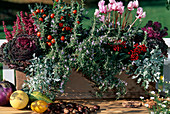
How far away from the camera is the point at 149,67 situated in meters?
2.45

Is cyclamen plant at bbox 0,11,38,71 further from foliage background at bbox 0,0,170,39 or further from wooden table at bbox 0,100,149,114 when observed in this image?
foliage background at bbox 0,0,170,39

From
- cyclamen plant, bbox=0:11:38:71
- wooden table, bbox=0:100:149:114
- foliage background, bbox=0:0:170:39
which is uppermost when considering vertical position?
foliage background, bbox=0:0:170:39

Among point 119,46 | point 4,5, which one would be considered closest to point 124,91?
point 119,46

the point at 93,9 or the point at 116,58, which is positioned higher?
the point at 93,9

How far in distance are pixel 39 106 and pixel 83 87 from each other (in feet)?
1.85

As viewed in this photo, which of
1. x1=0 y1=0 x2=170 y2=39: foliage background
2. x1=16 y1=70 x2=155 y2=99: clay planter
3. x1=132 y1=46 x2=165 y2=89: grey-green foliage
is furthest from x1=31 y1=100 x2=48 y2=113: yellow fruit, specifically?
x1=0 y1=0 x2=170 y2=39: foliage background

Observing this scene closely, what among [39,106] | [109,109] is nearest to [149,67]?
[109,109]

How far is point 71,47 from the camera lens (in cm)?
249

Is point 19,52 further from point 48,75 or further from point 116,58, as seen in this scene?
point 116,58

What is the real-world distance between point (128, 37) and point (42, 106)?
119cm

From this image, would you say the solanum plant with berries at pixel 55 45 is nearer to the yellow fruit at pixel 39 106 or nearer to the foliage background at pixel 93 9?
the yellow fruit at pixel 39 106

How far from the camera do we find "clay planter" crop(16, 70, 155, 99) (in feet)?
8.28

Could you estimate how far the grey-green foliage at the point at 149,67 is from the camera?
244cm

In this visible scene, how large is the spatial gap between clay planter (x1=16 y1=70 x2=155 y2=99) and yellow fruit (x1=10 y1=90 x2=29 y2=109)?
0.86 feet
